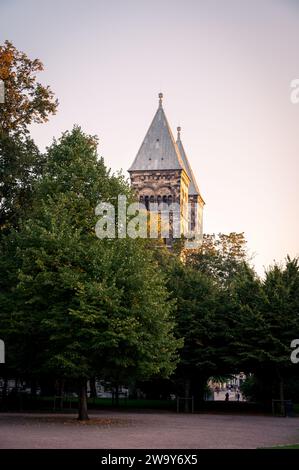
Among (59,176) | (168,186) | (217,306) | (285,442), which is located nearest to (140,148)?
(168,186)

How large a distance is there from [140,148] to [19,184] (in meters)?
77.0

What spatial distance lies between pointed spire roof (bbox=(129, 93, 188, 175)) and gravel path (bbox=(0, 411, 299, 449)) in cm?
8219

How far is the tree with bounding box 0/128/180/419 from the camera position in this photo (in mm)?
31750

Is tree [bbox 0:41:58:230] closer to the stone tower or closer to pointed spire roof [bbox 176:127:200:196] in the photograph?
the stone tower

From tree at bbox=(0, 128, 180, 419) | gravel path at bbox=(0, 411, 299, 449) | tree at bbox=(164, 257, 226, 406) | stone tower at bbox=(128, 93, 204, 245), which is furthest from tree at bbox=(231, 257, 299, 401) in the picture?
stone tower at bbox=(128, 93, 204, 245)

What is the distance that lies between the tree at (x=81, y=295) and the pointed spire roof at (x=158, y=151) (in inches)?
3143

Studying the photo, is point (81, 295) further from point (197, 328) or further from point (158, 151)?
point (158, 151)

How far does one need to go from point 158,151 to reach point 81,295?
3475 inches

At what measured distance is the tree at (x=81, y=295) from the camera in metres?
31.8

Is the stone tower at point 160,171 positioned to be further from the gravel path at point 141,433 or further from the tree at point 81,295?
the gravel path at point 141,433

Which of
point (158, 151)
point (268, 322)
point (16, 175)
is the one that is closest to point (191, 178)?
point (158, 151)

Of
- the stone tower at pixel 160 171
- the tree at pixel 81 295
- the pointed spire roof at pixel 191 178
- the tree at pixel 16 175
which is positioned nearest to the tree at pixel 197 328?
the tree at pixel 81 295

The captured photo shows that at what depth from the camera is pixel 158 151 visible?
118m

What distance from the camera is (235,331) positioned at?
4619 cm
